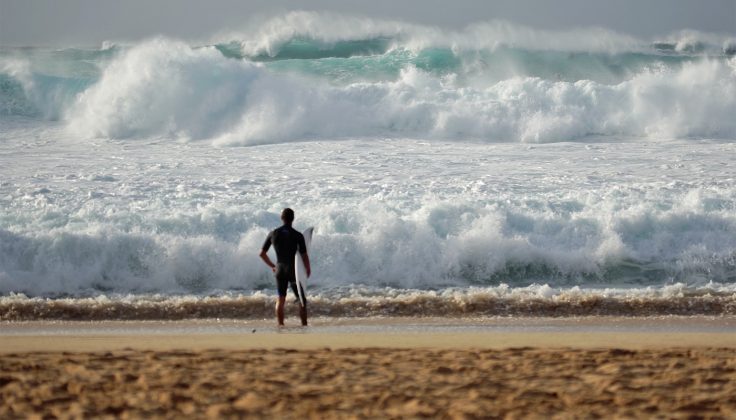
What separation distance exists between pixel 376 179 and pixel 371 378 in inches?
363

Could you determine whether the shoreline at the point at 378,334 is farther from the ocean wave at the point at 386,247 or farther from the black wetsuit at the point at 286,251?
the ocean wave at the point at 386,247

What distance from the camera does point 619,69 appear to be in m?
25.9

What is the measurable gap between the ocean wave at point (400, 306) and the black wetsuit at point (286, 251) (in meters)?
0.85

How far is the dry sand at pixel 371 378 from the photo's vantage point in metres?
4.87

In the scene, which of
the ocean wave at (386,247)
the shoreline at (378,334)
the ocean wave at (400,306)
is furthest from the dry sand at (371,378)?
the ocean wave at (386,247)

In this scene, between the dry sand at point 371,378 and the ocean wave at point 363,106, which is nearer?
the dry sand at point 371,378

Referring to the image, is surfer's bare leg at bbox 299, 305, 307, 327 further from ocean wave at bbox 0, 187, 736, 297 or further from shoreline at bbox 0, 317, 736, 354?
ocean wave at bbox 0, 187, 736, 297

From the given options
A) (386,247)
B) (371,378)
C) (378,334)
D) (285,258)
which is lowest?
(371,378)

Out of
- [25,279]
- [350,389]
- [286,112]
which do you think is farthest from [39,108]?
[350,389]

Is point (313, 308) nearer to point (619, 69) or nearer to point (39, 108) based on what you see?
point (39, 108)

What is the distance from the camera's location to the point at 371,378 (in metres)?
5.57

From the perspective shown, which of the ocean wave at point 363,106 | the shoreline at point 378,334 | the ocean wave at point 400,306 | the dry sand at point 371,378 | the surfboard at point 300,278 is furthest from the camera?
the ocean wave at point 363,106

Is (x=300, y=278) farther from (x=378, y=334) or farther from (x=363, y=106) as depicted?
(x=363, y=106)

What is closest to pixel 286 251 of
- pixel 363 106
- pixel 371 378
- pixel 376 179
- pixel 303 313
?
pixel 303 313
